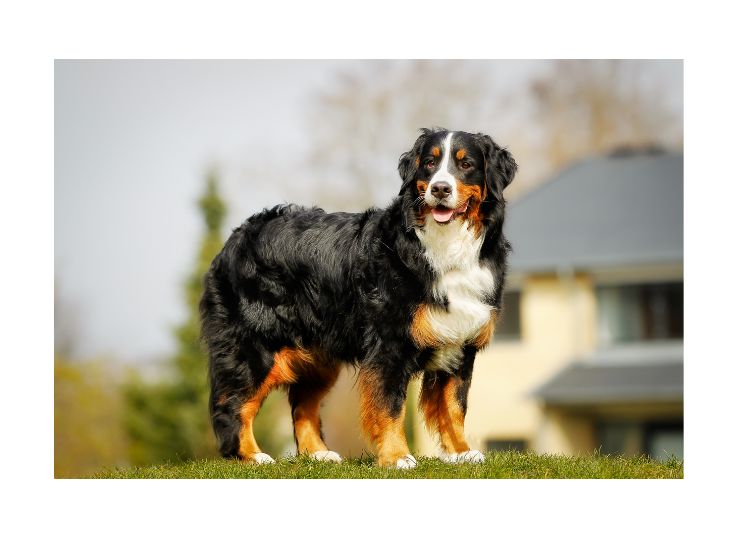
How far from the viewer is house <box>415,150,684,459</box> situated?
24.2 m

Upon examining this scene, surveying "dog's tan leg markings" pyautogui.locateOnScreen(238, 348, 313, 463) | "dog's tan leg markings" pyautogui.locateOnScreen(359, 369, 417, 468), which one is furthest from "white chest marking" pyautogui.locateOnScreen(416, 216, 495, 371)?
"dog's tan leg markings" pyautogui.locateOnScreen(238, 348, 313, 463)

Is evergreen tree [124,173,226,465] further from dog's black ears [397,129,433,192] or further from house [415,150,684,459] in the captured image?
dog's black ears [397,129,433,192]

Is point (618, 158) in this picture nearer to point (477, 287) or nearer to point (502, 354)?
point (502, 354)

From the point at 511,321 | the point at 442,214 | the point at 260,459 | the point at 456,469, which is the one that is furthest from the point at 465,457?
the point at 511,321

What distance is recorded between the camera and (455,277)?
7023 mm

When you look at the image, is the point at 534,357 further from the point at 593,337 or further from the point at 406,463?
the point at 406,463

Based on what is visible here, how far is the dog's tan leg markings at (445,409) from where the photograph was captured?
24.3ft

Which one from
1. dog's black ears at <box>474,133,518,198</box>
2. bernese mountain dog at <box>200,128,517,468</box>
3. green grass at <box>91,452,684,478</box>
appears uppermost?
dog's black ears at <box>474,133,518,198</box>

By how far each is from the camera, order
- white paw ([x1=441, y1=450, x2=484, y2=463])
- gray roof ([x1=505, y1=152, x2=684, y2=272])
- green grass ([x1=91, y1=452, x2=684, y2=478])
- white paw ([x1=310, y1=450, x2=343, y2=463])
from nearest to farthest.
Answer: green grass ([x1=91, y1=452, x2=684, y2=478])
white paw ([x1=441, y1=450, x2=484, y2=463])
white paw ([x1=310, y1=450, x2=343, y2=463])
gray roof ([x1=505, y1=152, x2=684, y2=272])

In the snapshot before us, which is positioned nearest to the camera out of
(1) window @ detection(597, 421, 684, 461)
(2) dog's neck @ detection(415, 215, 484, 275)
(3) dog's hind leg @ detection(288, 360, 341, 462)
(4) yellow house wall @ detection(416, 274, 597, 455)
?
(2) dog's neck @ detection(415, 215, 484, 275)

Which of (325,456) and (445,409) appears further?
(325,456)

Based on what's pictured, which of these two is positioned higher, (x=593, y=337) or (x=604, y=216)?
(x=604, y=216)

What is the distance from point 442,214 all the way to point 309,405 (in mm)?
2108

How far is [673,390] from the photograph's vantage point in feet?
77.8
